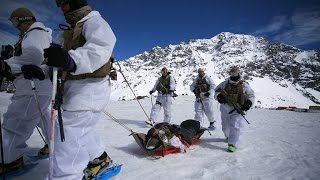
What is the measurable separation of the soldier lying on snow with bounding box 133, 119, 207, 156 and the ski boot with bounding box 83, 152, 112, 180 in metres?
1.29

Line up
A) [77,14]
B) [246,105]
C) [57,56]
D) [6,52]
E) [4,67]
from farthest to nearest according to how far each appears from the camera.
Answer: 1. [246,105]
2. [6,52]
3. [4,67]
4. [77,14]
5. [57,56]

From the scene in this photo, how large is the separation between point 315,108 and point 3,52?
21.0m

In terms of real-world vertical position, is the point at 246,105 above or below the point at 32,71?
below

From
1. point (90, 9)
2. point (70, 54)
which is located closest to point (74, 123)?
point (70, 54)

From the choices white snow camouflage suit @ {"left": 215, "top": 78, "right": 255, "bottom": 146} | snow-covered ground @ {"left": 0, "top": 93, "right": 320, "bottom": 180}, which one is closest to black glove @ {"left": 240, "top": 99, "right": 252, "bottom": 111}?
white snow camouflage suit @ {"left": 215, "top": 78, "right": 255, "bottom": 146}

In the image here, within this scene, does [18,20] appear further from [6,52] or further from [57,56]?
[57,56]

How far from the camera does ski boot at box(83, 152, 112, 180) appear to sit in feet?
13.8

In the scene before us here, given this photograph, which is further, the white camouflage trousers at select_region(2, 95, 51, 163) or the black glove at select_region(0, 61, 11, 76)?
the white camouflage trousers at select_region(2, 95, 51, 163)

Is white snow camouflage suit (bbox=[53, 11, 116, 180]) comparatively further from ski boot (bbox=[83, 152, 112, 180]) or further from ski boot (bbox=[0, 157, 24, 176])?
ski boot (bbox=[0, 157, 24, 176])

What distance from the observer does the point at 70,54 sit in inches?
116

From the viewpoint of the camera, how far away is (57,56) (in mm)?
2783

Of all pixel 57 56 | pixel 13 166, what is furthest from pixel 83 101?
pixel 13 166

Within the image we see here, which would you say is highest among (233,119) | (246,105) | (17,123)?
(246,105)

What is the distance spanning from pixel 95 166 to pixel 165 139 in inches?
74.1
